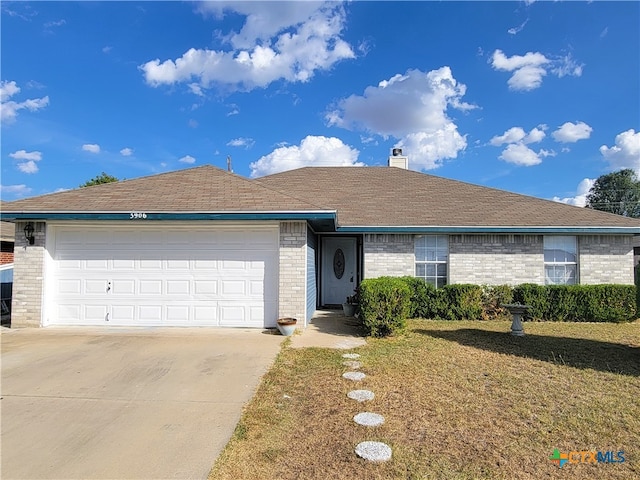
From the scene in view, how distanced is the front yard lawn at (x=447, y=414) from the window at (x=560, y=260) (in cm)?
459

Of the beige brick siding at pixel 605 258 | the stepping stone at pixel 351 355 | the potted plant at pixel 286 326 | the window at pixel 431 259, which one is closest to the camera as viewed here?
the stepping stone at pixel 351 355

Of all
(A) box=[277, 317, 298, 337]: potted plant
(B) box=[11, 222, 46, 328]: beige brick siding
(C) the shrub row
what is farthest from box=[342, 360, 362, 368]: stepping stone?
(B) box=[11, 222, 46, 328]: beige brick siding

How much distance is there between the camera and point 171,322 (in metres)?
8.52

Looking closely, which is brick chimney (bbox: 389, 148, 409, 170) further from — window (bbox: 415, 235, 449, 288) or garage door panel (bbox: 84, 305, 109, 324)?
garage door panel (bbox: 84, 305, 109, 324)

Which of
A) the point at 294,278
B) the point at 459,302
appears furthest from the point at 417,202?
the point at 294,278

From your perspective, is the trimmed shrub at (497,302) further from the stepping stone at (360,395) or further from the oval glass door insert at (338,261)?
the stepping stone at (360,395)

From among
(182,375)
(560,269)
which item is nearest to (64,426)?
(182,375)

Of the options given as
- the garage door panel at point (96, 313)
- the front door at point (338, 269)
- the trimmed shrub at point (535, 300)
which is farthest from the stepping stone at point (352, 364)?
the front door at point (338, 269)

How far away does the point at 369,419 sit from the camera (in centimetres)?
382

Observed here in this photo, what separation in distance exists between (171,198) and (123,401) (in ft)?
17.8

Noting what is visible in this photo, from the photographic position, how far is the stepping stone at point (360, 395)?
4.40 metres

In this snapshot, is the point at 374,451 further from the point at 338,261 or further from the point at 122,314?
the point at 338,261

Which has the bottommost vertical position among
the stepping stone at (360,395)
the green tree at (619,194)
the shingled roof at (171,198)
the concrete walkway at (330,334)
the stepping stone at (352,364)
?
the concrete walkway at (330,334)

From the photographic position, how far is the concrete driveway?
9.95ft
